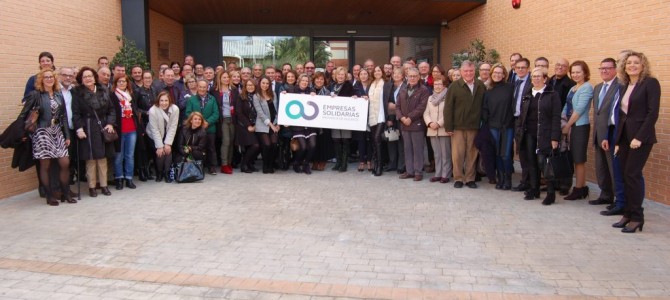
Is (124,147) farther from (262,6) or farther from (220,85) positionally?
(262,6)

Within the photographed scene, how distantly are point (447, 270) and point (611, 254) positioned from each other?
1.68m

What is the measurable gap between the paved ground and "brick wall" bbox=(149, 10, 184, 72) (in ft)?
20.7

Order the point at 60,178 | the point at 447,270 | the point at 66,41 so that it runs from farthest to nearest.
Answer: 1. the point at 66,41
2. the point at 60,178
3. the point at 447,270

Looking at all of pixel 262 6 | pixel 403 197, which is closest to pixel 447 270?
pixel 403 197

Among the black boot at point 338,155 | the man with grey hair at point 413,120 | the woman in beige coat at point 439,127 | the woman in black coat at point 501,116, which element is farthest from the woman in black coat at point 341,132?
the woman in black coat at point 501,116

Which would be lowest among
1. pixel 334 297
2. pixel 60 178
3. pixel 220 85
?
pixel 334 297

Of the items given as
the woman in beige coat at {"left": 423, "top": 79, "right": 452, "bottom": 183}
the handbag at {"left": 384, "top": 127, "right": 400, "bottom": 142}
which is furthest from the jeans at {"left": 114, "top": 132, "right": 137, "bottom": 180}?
the woman in beige coat at {"left": 423, "top": 79, "right": 452, "bottom": 183}

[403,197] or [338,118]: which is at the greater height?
[338,118]

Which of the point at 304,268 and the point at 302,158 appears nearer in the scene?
the point at 304,268

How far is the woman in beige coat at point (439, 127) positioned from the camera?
8.44 metres

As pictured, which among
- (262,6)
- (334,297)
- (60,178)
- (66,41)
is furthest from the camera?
(262,6)

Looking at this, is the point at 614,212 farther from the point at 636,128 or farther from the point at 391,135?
the point at 391,135

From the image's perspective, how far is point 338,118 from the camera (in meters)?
9.34

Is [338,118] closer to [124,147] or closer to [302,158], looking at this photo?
[302,158]
